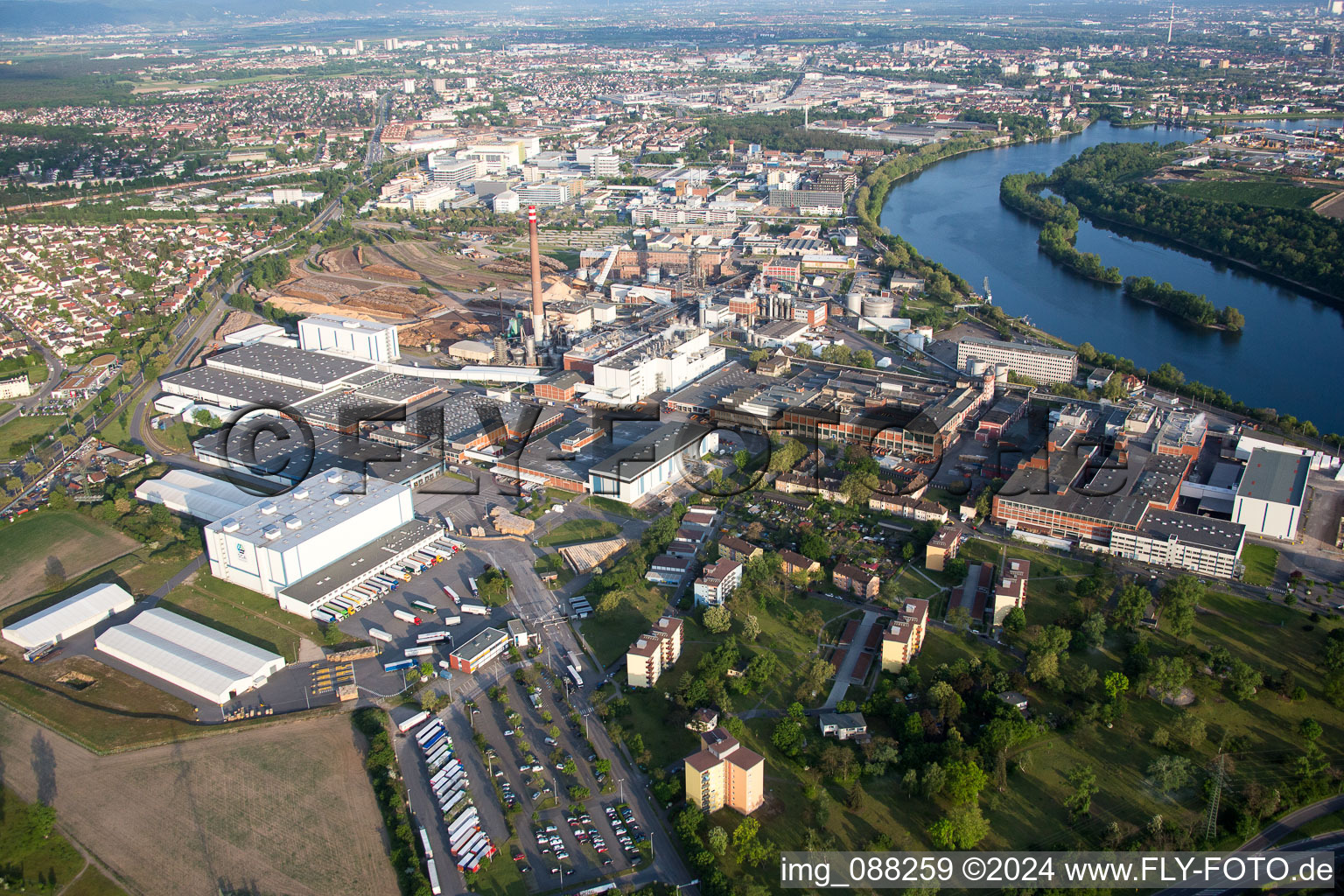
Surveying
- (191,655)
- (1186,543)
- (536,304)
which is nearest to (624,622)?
(191,655)

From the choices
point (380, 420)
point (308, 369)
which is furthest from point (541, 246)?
point (380, 420)

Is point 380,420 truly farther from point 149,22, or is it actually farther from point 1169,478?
point 149,22

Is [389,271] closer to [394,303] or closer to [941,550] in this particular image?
[394,303]

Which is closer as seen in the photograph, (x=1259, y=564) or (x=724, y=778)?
(x=724, y=778)

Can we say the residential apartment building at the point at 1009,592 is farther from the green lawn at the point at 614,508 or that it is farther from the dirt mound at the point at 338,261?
the dirt mound at the point at 338,261

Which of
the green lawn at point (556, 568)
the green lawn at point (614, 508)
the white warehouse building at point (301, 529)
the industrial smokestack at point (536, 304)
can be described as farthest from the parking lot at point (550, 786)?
the industrial smokestack at point (536, 304)

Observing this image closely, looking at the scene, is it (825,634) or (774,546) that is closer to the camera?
(825,634)
